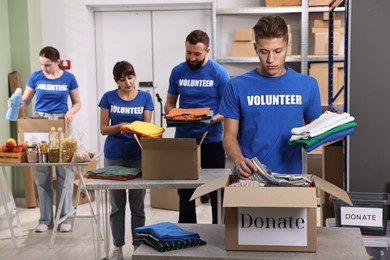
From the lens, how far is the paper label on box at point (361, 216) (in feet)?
8.77

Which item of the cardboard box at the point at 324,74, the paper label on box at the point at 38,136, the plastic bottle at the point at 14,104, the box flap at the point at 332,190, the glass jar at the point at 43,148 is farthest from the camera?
the cardboard box at the point at 324,74

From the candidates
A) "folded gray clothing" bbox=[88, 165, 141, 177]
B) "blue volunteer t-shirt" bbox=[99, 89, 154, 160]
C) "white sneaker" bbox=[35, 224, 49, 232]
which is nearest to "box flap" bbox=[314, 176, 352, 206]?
"folded gray clothing" bbox=[88, 165, 141, 177]

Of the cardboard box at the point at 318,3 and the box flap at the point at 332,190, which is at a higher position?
the cardboard box at the point at 318,3

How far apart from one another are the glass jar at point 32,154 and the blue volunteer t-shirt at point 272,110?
2012 mm

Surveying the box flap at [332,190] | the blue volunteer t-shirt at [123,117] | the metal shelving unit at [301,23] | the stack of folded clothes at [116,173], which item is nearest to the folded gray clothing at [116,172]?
the stack of folded clothes at [116,173]

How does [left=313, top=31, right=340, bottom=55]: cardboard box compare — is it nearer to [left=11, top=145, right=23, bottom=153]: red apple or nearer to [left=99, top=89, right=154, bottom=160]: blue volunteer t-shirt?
[left=99, top=89, right=154, bottom=160]: blue volunteer t-shirt

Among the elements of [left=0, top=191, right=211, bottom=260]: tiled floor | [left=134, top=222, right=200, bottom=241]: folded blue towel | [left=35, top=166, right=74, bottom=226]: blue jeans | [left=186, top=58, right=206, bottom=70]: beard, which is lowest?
[left=0, top=191, right=211, bottom=260]: tiled floor

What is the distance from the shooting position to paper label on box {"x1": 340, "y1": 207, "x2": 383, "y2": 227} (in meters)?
2.67

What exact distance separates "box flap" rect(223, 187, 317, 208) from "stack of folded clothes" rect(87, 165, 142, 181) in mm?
1584

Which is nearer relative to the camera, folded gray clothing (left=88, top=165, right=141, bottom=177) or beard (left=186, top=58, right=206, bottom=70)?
folded gray clothing (left=88, top=165, right=141, bottom=177)

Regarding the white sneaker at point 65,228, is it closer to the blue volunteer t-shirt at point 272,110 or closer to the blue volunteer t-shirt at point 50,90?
the blue volunteer t-shirt at point 50,90

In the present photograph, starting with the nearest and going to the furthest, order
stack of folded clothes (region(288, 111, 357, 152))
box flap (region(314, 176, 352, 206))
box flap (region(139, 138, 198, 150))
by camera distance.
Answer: box flap (region(314, 176, 352, 206)), stack of folded clothes (region(288, 111, 357, 152)), box flap (region(139, 138, 198, 150))

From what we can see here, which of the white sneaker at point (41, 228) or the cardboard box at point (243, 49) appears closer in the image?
the white sneaker at point (41, 228)

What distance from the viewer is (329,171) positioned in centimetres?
367
